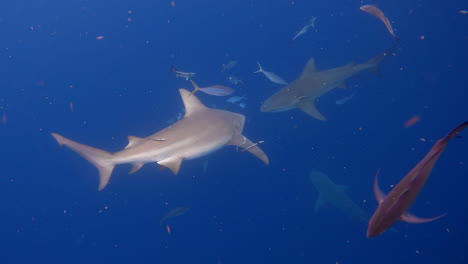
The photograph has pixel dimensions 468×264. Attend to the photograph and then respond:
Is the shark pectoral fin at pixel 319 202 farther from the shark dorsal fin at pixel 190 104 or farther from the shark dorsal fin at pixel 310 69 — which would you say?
the shark dorsal fin at pixel 190 104

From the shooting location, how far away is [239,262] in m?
9.56

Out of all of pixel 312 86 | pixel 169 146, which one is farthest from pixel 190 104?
pixel 312 86

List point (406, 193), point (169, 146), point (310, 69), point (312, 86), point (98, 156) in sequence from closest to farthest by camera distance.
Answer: point (406, 193) < point (169, 146) < point (98, 156) < point (312, 86) < point (310, 69)

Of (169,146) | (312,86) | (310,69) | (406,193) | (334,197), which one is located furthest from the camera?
(334,197)

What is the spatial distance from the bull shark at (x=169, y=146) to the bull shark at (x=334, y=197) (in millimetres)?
3695

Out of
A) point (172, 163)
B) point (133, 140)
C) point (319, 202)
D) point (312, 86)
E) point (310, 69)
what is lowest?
point (319, 202)

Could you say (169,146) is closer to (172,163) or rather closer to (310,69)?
(172,163)

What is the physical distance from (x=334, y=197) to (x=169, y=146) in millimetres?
5437

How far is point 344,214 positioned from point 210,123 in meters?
5.71

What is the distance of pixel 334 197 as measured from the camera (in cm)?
859

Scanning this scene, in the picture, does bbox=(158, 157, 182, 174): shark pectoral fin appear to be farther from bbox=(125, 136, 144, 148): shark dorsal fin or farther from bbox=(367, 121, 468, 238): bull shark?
bbox=(367, 121, 468, 238): bull shark

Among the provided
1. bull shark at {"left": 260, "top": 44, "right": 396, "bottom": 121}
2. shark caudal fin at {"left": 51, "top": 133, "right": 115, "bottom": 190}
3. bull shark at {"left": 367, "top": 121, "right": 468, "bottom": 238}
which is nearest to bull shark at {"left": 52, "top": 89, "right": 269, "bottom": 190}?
shark caudal fin at {"left": 51, "top": 133, "right": 115, "bottom": 190}

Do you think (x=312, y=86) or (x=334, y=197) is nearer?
(x=312, y=86)

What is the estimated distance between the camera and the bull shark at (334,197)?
27.8ft
